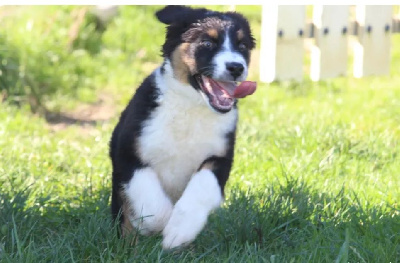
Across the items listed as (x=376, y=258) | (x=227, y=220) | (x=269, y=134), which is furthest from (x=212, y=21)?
(x=269, y=134)

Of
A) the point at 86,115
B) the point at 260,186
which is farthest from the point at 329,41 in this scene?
the point at 260,186

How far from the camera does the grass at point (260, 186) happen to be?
365 cm

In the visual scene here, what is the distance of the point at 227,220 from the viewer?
4039 mm

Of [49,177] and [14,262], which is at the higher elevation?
[14,262]

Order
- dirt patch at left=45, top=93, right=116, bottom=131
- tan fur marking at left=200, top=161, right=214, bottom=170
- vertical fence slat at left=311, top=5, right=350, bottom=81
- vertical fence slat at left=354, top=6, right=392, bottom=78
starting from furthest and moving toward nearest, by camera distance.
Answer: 1. vertical fence slat at left=354, top=6, right=392, bottom=78
2. vertical fence slat at left=311, top=5, right=350, bottom=81
3. dirt patch at left=45, top=93, right=116, bottom=131
4. tan fur marking at left=200, top=161, right=214, bottom=170

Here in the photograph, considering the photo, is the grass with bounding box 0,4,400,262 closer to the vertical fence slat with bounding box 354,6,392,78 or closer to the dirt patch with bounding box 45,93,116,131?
the dirt patch with bounding box 45,93,116,131

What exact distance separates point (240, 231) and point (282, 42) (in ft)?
14.8

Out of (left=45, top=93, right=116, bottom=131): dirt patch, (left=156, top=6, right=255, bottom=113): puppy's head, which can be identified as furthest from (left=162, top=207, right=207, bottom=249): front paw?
(left=45, top=93, right=116, bottom=131): dirt patch

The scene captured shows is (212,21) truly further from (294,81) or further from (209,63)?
(294,81)

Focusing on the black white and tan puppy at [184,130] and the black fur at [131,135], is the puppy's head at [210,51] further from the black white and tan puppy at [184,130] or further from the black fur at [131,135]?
the black fur at [131,135]

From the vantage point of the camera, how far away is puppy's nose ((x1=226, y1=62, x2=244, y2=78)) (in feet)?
12.5

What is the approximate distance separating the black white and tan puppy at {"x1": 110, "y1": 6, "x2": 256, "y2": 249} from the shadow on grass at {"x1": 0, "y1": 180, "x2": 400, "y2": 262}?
191 mm
